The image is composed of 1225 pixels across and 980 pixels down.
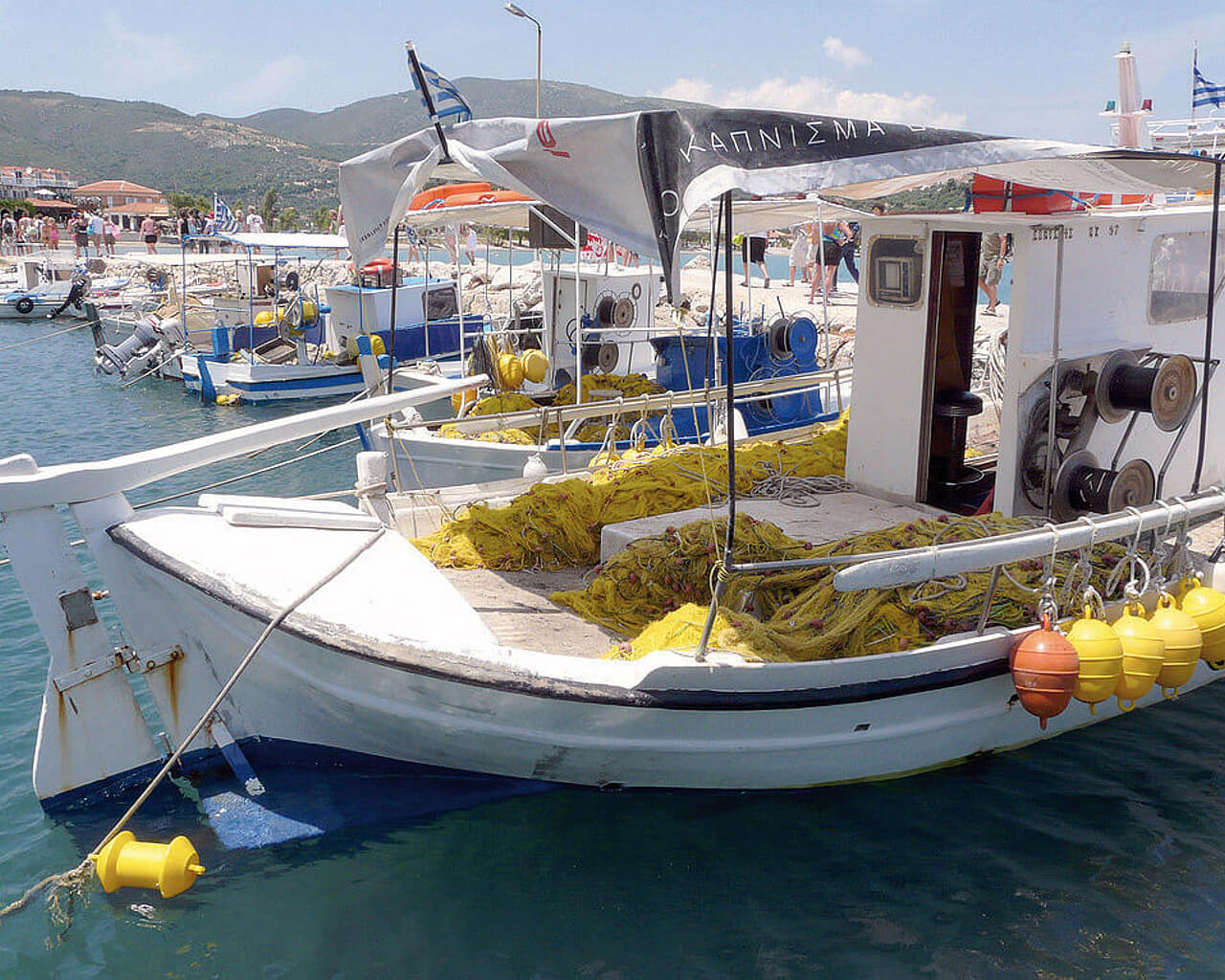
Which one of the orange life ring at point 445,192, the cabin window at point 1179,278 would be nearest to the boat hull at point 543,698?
the cabin window at point 1179,278

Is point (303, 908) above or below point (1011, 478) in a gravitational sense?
below

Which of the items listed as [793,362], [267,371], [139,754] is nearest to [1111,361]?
[139,754]

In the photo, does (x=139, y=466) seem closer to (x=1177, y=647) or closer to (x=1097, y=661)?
(x=1097, y=661)

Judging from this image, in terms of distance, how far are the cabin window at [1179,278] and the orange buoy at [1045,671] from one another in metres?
2.87

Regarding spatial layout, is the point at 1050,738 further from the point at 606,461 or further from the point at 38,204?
the point at 38,204

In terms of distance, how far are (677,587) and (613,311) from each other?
861cm

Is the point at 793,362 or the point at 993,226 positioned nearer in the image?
Result: the point at 993,226

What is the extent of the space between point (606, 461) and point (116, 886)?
4799 millimetres

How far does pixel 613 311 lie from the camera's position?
46.1 feet

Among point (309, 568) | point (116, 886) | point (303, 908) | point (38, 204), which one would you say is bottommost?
point (303, 908)

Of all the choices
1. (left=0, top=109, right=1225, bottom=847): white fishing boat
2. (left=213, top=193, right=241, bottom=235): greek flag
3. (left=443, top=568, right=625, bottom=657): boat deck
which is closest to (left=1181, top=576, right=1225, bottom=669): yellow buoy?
(left=0, top=109, right=1225, bottom=847): white fishing boat

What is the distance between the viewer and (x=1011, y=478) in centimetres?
632

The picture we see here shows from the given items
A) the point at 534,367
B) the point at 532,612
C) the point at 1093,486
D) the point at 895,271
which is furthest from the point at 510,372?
the point at 1093,486

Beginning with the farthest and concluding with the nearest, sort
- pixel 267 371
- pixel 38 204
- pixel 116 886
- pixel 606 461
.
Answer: pixel 38 204, pixel 267 371, pixel 606 461, pixel 116 886
